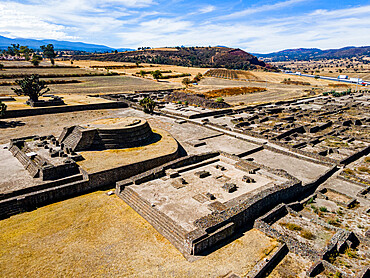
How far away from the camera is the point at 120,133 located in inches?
987

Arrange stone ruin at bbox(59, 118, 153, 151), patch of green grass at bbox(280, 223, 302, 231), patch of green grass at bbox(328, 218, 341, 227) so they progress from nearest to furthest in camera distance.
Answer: patch of green grass at bbox(280, 223, 302, 231) → patch of green grass at bbox(328, 218, 341, 227) → stone ruin at bbox(59, 118, 153, 151)

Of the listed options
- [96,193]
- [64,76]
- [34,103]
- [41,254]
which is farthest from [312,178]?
[64,76]

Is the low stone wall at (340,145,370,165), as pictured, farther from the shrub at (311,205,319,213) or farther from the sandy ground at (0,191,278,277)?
the sandy ground at (0,191,278,277)

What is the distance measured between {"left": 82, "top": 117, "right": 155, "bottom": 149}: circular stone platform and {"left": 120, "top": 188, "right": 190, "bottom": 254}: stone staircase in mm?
7577

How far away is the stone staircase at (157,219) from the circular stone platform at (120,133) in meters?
7.58

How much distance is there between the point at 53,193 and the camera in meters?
18.1

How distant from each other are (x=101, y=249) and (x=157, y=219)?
3675 mm

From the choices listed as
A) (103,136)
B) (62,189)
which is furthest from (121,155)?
(62,189)

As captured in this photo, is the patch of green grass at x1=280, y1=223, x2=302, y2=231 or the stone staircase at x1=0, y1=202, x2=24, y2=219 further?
the stone staircase at x1=0, y1=202, x2=24, y2=219

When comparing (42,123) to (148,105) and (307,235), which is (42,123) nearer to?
(148,105)

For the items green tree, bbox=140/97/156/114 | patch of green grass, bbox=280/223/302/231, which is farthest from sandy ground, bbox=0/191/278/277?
green tree, bbox=140/97/156/114

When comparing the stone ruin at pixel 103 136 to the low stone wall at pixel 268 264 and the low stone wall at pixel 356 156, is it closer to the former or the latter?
the low stone wall at pixel 268 264

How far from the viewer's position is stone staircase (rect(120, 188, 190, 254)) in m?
13.6

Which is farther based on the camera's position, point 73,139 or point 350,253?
point 73,139
